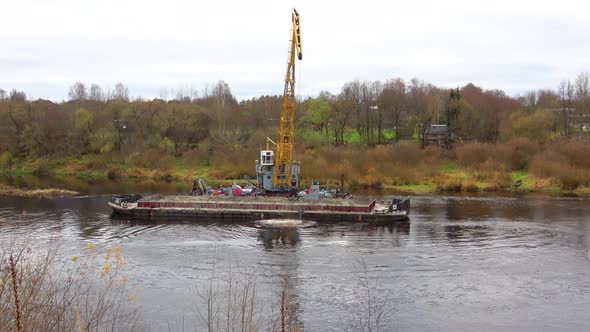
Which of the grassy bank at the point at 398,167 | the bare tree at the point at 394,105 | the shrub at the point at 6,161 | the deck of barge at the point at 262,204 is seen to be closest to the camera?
the deck of barge at the point at 262,204

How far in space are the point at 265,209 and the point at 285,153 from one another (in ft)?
36.7

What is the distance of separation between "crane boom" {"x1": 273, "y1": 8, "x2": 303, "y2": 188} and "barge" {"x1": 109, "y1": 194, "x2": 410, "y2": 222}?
20.6 ft

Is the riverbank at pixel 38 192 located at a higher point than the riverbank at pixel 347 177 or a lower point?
lower

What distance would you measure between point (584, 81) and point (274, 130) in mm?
68535

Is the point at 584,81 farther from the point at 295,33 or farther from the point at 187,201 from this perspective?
the point at 187,201

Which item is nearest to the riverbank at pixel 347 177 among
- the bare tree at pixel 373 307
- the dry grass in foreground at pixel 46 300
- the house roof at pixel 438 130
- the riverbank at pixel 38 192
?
the riverbank at pixel 38 192

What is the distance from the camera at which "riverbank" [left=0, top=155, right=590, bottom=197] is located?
258ft

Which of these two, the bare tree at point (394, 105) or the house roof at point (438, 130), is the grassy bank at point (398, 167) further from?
the bare tree at point (394, 105)

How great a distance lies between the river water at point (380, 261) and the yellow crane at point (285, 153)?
13.1 meters

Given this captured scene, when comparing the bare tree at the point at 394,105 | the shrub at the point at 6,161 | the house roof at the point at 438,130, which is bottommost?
the shrub at the point at 6,161

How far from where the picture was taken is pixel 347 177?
88.8 meters

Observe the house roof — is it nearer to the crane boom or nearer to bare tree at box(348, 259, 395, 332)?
the crane boom

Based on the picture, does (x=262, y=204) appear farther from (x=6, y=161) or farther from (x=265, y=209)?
(x=6, y=161)

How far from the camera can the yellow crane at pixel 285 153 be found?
6397cm
